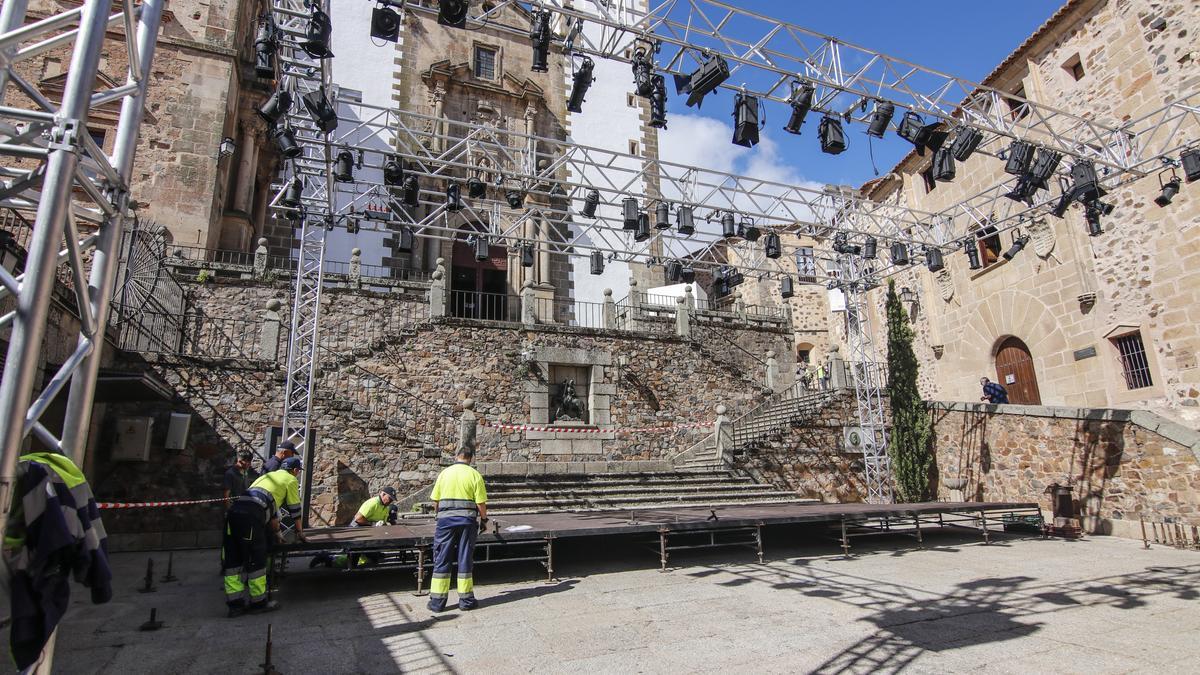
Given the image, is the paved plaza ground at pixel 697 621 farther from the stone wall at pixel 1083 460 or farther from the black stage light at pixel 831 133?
the black stage light at pixel 831 133

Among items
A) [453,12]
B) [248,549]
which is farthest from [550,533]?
[453,12]

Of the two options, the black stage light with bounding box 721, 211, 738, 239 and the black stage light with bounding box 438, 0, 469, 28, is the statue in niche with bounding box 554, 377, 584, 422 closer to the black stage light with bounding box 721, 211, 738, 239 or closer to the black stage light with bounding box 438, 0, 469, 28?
the black stage light with bounding box 721, 211, 738, 239

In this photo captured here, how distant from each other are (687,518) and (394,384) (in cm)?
794

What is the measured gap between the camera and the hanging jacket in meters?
2.34

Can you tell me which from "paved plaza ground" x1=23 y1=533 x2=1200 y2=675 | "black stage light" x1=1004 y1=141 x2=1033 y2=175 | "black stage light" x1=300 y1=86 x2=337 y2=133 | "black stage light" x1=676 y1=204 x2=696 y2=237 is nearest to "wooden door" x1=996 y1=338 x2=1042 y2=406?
"black stage light" x1=1004 y1=141 x2=1033 y2=175

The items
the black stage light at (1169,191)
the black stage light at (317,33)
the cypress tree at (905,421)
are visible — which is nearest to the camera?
the black stage light at (317,33)

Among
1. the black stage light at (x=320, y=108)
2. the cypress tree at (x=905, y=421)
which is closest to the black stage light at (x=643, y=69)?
the black stage light at (x=320, y=108)

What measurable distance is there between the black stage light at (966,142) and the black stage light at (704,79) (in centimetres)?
407

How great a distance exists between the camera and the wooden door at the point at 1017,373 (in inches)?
576

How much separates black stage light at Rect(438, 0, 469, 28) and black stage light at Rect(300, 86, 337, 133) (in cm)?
245

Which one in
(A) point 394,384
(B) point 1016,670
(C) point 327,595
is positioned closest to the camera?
(B) point 1016,670

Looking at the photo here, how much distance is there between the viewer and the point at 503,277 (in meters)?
20.8

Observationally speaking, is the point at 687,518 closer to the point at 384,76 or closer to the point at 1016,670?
the point at 1016,670

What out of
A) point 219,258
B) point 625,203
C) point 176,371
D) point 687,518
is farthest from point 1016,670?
point 219,258
